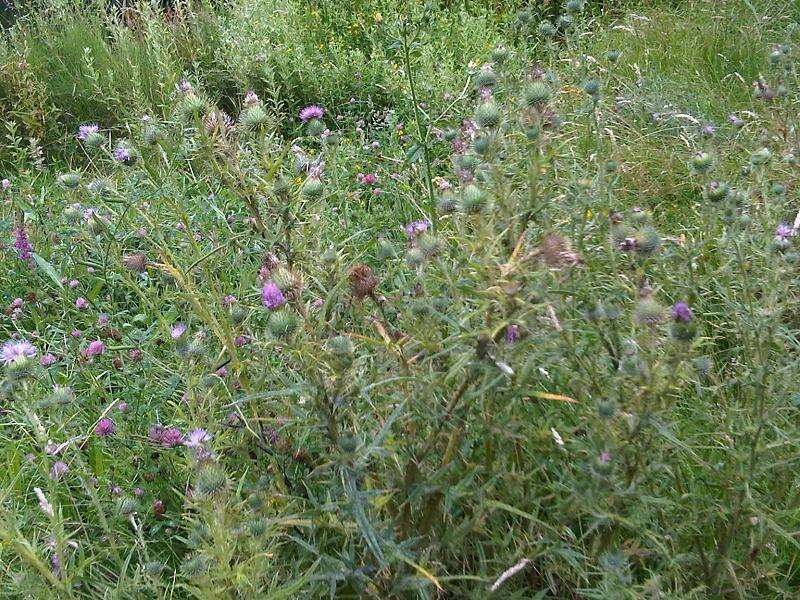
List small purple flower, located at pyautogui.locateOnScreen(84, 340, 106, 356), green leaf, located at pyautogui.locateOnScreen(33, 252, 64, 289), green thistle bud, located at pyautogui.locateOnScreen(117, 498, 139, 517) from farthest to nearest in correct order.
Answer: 1. green leaf, located at pyautogui.locateOnScreen(33, 252, 64, 289)
2. small purple flower, located at pyautogui.locateOnScreen(84, 340, 106, 356)
3. green thistle bud, located at pyautogui.locateOnScreen(117, 498, 139, 517)

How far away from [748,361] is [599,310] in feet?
1.67

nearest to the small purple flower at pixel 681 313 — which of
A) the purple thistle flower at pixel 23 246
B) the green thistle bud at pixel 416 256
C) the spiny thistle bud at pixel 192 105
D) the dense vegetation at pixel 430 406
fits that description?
the dense vegetation at pixel 430 406

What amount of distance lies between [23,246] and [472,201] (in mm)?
1973

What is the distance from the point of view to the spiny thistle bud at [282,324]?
47.7 inches

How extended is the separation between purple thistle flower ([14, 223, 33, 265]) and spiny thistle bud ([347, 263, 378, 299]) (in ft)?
5.68

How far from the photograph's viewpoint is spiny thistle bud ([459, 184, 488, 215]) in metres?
1.24

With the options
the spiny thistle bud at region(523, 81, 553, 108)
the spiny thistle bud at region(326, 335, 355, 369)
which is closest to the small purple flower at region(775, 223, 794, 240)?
the spiny thistle bud at region(523, 81, 553, 108)

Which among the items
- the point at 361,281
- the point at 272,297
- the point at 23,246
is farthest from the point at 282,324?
the point at 23,246

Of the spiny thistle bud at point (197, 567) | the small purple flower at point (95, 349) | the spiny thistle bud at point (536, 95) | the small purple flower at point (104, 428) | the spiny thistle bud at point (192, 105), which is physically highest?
the spiny thistle bud at point (192, 105)

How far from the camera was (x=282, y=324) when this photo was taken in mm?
1213

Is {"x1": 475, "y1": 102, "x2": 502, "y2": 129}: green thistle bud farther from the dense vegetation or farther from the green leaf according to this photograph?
the green leaf

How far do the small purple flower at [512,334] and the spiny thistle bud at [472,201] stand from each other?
189 mm

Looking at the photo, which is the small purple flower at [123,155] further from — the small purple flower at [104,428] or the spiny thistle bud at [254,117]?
the small purple flower at [104,428]

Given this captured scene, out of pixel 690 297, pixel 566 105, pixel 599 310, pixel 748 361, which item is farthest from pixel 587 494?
pixel 566 105
